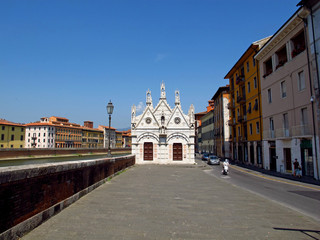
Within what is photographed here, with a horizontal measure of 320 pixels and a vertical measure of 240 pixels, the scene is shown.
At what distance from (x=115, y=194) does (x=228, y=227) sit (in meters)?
5.60

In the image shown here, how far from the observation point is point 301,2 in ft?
63.5

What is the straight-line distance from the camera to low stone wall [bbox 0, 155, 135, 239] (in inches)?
194

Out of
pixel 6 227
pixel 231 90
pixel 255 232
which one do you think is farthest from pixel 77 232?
pixel 231 90

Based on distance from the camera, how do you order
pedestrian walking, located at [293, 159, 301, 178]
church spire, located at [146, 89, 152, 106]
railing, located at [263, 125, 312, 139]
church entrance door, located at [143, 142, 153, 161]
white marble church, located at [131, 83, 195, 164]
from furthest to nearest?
church spire, located at [146, 89, 152, 106] → church entrance door, located at [143, 142, 153, 161] → white marble church, located at [131, 83, 195, 164] → railing, located at [263, 125, 312, 139] → pedestrian walking, located at [293, 159, 301, 178]

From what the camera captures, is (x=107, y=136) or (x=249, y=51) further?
(x=107, y=136)

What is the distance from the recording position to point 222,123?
48781 mm

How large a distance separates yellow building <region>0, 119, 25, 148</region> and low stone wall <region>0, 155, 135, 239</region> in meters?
78.1

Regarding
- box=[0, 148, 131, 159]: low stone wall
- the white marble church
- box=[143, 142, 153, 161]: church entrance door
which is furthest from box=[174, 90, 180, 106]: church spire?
box=[0, 148, 131, 159]: low stone wall

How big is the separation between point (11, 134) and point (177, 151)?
212ft

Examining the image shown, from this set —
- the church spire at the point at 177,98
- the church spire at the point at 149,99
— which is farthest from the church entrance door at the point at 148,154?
the church spire at the point at 177,98

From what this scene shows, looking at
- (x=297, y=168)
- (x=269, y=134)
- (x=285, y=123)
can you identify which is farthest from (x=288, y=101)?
(x=297, y=168)

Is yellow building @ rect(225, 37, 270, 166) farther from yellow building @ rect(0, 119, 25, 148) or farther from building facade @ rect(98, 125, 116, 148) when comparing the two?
building facade @ rect(98, 125, 116, 148)

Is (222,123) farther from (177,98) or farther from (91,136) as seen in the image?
(91,136)

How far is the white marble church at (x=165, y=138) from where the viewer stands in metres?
34.4
